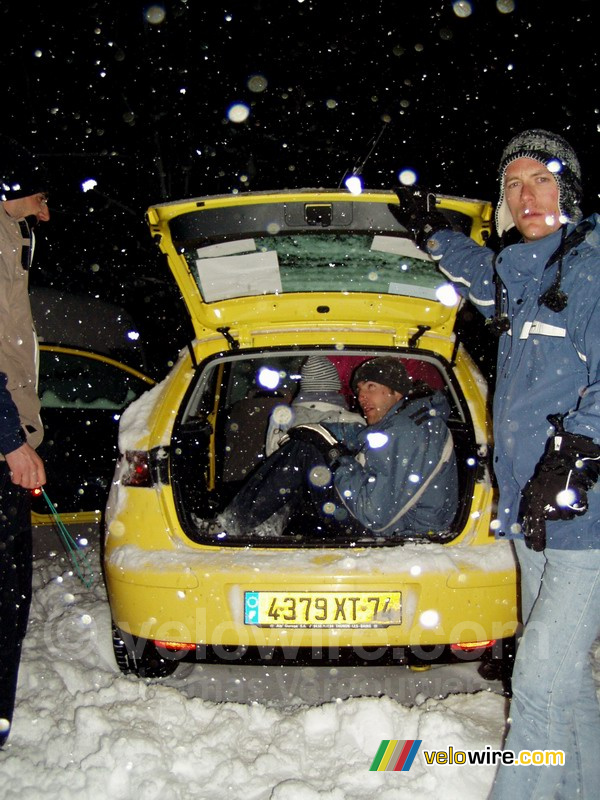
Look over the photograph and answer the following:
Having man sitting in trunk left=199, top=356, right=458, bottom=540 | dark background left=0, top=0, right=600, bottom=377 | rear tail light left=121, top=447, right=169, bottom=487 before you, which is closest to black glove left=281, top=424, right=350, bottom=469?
man sitting in trunk left=199, top=356, right=458, bottom=540

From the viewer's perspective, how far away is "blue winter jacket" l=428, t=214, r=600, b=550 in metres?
1.64

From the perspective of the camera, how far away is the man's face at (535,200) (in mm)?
1867

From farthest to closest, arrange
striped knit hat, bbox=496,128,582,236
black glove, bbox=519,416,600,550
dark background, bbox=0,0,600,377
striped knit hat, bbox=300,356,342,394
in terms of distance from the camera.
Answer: dark background, bbox=0,0,600,377
striped knit hat, bbox=300,356,342,394
striped knit hat, bbox=496,128,582,236
black glove, bbox=519,416,600,550

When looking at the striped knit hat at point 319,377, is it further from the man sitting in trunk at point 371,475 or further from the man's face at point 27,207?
the man's face at point 27,207

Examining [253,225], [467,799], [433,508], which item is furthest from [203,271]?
[467,799]

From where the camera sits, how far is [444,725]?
229cm

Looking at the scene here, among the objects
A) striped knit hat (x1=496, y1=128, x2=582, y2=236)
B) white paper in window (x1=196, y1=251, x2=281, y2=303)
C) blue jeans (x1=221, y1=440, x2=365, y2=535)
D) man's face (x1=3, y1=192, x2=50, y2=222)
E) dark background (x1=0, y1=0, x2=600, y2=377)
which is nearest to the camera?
striped knit hat (x1=496, y1=128, x2=582, y2=236)

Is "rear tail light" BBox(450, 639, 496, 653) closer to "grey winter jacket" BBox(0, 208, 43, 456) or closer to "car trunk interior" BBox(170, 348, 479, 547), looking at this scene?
"car trunk interior" BBox(170, 348, 479, 547)

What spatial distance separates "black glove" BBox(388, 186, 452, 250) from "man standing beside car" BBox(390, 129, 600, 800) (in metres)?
0.57

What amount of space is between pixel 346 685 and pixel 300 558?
0.76m

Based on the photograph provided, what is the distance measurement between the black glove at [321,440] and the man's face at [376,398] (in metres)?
0.24

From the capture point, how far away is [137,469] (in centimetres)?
261

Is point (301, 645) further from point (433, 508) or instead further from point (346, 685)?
point (433, 508)

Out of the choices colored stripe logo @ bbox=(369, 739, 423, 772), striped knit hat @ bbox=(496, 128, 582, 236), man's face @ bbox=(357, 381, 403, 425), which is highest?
striped knit hat @ bbox=(496, 128, 582, 236)
